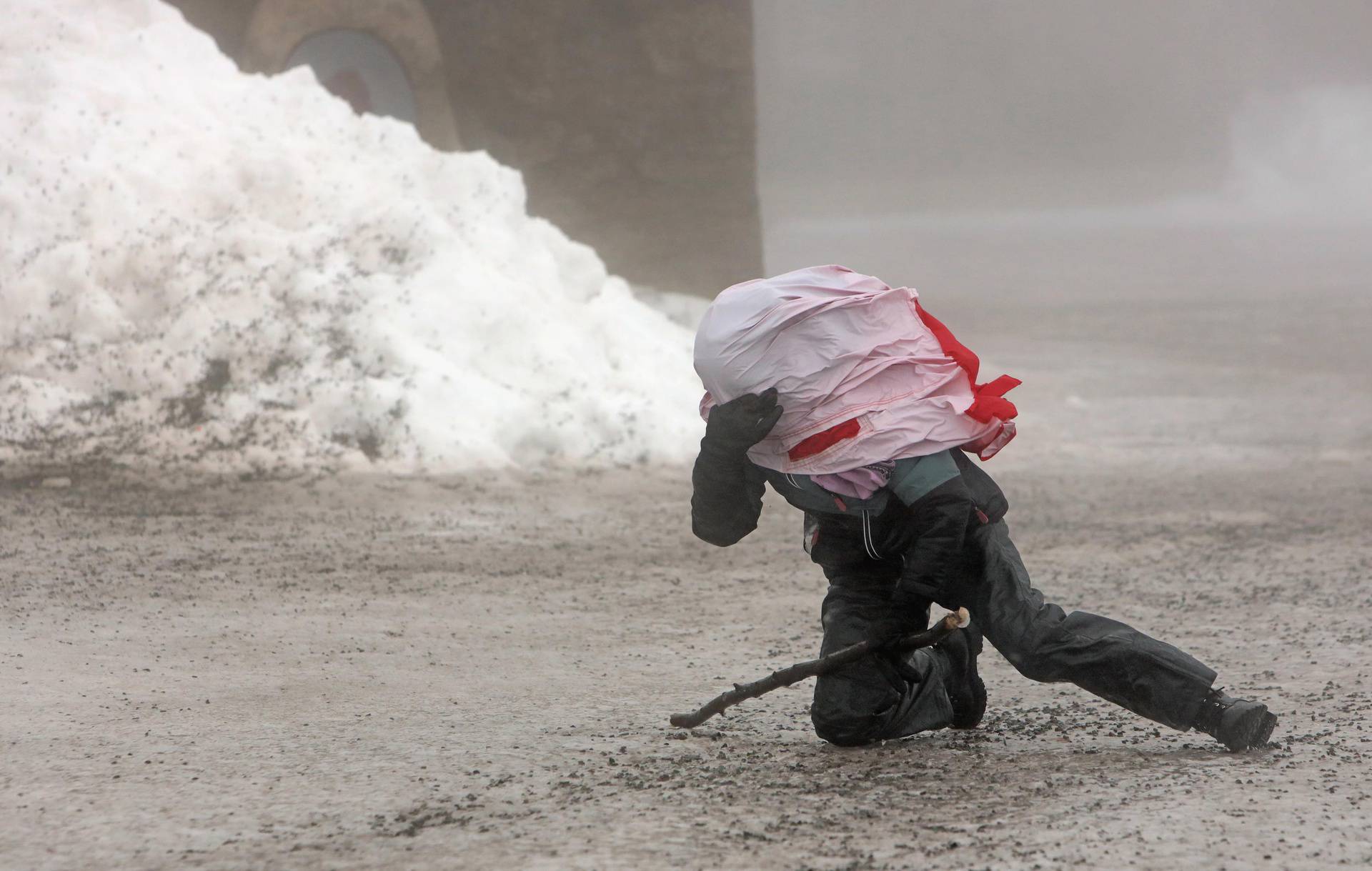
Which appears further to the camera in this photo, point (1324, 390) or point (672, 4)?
point (672, 4)

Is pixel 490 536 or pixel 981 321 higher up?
pixel 981 321

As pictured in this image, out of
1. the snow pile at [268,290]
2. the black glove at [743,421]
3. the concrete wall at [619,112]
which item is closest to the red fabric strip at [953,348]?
the black glove at [743,421]

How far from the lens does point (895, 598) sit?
2744 mm

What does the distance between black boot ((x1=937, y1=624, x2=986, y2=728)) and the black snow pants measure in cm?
2

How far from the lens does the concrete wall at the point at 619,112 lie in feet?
32.9

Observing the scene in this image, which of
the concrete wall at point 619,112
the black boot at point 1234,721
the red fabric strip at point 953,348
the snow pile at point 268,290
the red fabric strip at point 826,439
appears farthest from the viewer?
the concrete wall at point 619,112

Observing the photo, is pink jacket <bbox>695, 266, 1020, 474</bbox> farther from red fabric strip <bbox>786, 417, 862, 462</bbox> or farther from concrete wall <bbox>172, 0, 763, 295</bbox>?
concrete wall <bbox>172, 0, 763, 295</bbox>

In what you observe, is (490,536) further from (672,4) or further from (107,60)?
(672,4)

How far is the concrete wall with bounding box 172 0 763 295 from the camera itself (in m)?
10.0

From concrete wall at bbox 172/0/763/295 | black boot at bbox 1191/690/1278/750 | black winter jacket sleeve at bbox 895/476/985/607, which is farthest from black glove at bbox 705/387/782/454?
concrete wall at bbox 172/0/763/295

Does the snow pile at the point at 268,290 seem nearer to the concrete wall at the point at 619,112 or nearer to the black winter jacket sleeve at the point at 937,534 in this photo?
the concrete wall at the point at 619,112

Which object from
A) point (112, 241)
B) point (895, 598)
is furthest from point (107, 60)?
point (895, 598)

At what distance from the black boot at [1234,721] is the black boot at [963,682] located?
1.49 ft

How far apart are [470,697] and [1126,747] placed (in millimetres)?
1493
